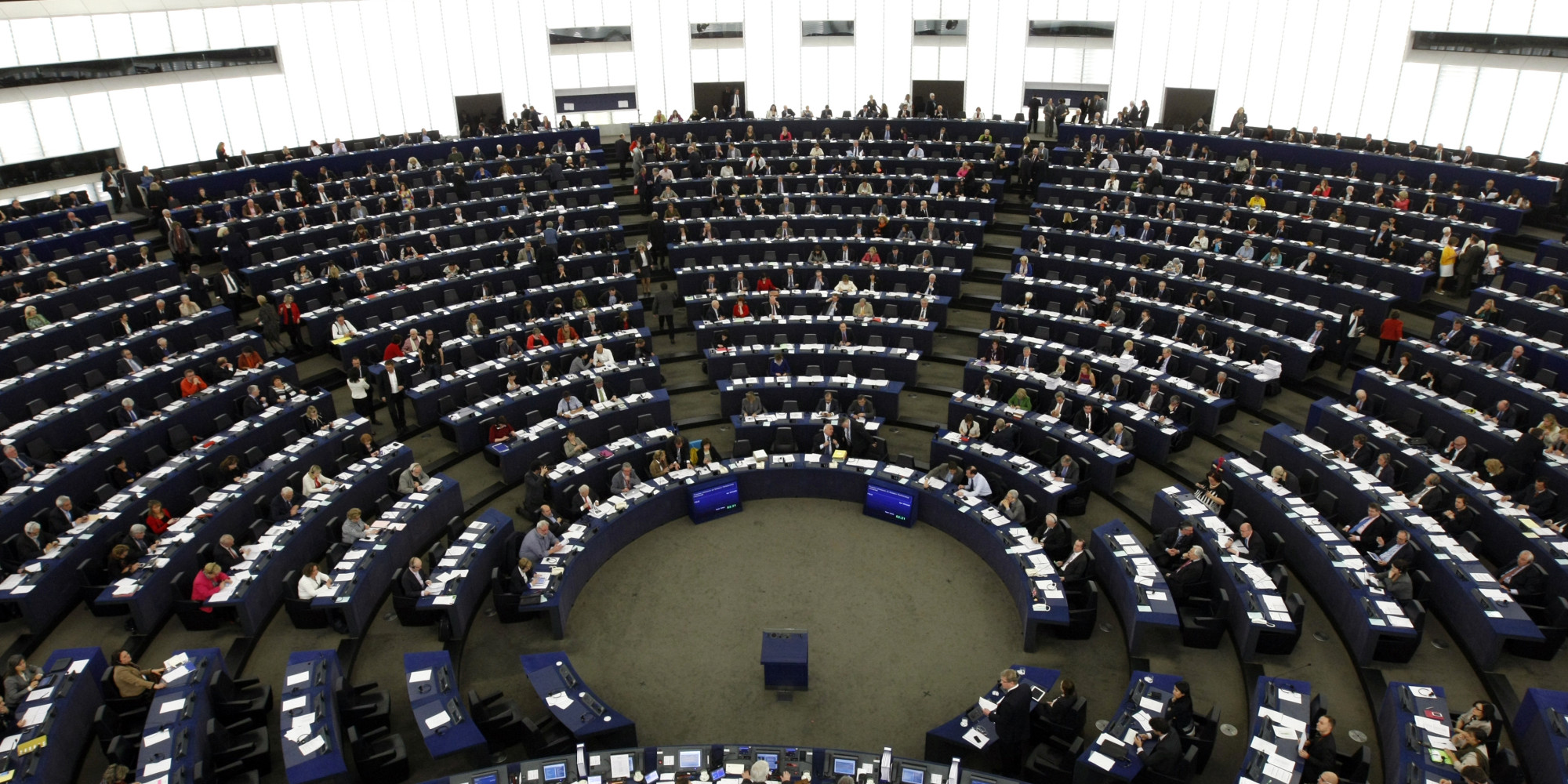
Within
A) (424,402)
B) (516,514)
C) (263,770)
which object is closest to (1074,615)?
(516,514)

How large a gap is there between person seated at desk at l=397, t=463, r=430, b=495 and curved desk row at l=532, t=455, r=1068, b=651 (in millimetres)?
2418

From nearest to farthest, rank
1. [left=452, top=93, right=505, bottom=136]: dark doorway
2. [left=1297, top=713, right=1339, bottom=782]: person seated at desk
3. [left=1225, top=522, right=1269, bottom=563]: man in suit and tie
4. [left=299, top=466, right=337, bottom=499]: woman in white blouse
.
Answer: [left=1297, top=713, right=1339, bottom=782]: person seated at desk → [left=1225, top=522, right=1269, bottom=563]: man in suit and tie → [left=299, top=466, right=337, bottom=499]: woman in white blouse → [left=452, top=93, right=505, bottom=136]: dark doorway

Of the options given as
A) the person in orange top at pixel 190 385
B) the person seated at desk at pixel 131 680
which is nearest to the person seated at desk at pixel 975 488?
the person seated at desk at pixel 131 680

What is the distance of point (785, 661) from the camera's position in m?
A: 12.4

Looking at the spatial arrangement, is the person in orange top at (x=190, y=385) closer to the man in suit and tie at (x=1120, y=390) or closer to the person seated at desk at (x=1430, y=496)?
the man in suit and tie at (x=1120, y=390)

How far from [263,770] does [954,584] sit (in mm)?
9923

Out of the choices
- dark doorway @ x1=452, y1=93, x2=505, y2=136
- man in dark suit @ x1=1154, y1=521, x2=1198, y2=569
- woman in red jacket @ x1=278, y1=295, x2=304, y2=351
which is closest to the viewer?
man in dark suit @ x1=1154, y1=521, x2=1198, y2=569

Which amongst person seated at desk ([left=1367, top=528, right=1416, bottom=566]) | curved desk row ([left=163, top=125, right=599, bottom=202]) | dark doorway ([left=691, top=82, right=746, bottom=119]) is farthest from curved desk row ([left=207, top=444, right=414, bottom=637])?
dark doorway ([left=691, top=82, right=746, bottom=119])

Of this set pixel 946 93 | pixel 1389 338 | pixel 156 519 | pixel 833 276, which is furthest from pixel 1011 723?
pixel 946 93

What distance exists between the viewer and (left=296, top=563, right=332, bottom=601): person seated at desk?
1310cm

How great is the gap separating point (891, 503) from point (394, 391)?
9803mm

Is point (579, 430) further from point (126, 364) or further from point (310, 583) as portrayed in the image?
point (126, 364)

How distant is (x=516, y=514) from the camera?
1666cm

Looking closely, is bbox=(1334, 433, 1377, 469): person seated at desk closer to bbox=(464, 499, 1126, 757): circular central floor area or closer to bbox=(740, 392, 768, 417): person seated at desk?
Answer: bbox=(464, 499, 1126, 757): circular central floor area
